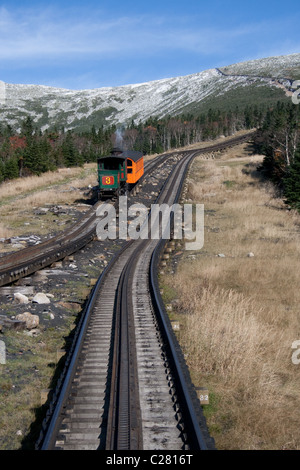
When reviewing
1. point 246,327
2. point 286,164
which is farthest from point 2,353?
point 286,164

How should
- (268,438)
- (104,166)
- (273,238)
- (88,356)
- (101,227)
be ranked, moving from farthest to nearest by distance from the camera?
(104,166) → (101,227) → (273,238) → (88,356) → (268,438)

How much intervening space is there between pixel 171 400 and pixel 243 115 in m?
125

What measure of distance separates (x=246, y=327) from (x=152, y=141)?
11348cm

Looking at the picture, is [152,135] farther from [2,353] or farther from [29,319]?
[2,353]

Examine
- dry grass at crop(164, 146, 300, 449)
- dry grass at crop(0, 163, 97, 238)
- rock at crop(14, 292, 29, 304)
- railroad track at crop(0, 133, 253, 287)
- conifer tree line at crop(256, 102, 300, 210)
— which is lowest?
dry grass at crop(164, 146, 300, 449)

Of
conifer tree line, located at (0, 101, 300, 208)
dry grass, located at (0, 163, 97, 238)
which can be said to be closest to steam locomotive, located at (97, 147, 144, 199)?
dry grass, located at (0, 163, 97, 238)

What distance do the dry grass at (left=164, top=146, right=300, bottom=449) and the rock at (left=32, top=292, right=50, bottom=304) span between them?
172 inches

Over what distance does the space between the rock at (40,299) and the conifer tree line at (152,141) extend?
20596 mm

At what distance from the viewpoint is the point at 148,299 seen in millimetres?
11969

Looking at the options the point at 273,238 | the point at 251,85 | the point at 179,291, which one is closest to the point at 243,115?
the point at 251,85

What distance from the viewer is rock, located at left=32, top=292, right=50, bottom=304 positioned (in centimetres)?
1126

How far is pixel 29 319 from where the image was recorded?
9688mm

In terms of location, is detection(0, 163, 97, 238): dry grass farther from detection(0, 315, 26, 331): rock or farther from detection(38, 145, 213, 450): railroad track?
detection(38, 145, 213, 450): railroad track

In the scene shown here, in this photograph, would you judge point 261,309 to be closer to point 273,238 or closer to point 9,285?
point 9,285
